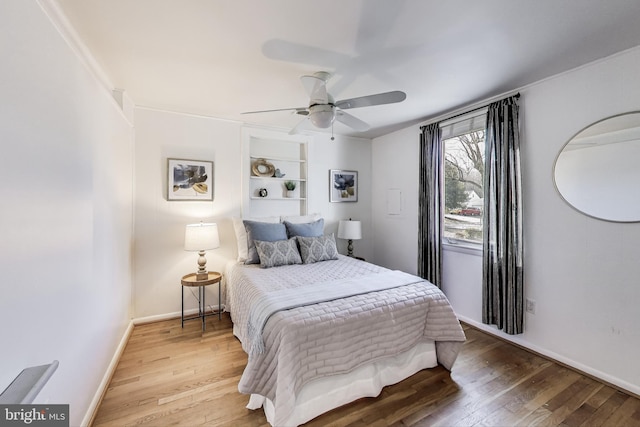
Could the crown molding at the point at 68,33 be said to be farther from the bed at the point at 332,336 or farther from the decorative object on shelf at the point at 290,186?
the decorative object on shelf at the point at 290,186

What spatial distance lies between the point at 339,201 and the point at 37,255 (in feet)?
11.4

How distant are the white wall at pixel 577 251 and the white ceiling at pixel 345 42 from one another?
231 mm

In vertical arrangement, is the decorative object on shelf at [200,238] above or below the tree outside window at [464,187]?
below

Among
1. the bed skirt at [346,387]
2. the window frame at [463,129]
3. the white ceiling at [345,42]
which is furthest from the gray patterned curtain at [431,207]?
the bed skirt at [346,387]

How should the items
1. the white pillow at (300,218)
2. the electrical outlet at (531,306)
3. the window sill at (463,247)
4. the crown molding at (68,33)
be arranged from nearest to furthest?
1. the crown molding at (68,33)
2. the electrical outlet at (531,306)
3. the window sill at (463,247)
4. the white pillow at (300,218)

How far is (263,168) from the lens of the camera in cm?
368

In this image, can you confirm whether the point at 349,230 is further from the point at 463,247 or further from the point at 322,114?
the point at 322,114

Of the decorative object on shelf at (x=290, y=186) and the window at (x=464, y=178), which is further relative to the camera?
the decorative object on shelf at (x=290, y=186)

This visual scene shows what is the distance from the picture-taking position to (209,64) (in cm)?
206

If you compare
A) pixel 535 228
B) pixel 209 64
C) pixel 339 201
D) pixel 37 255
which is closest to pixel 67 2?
pixel 209 64

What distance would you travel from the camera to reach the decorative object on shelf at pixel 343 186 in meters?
4.16

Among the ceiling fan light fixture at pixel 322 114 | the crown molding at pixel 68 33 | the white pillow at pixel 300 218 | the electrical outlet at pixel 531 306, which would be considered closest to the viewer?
the crown molding at pixel 68 33

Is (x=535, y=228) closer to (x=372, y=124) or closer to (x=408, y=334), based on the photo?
(x=408, y=334)

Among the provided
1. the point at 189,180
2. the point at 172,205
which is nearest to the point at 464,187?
the point at 189,180
